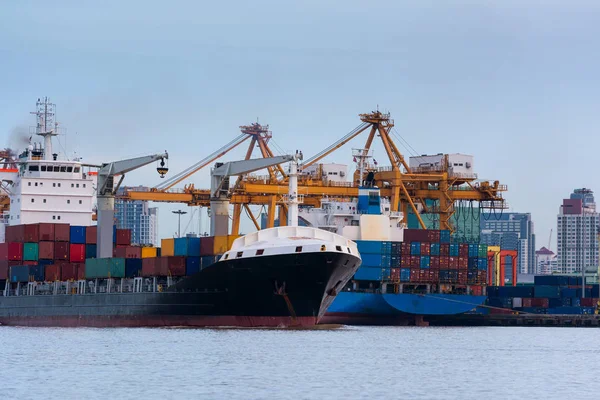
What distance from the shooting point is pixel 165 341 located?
50281 millimetres

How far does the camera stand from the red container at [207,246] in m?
61.6

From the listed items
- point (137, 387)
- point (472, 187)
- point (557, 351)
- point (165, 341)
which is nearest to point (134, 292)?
point (165, 341)

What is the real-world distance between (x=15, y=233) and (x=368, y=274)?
23084 mm

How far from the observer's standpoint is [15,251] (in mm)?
68500

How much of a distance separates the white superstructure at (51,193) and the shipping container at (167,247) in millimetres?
11317

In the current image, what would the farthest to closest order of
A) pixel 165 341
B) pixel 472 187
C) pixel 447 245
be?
1. pixel 472 187
2. pixel 447 245
3. pixel 165 341

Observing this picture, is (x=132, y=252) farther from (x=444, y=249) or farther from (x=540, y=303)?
(x=540, y=303)

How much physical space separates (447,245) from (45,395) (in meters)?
51.1

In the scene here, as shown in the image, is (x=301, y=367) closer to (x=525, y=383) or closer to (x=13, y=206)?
(x=525, y=383)

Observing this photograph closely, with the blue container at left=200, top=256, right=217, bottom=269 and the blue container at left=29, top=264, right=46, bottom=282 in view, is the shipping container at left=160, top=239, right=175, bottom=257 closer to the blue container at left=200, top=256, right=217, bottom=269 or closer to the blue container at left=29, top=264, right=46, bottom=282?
the blue container at left=200, top=256, right=217, bottom=269

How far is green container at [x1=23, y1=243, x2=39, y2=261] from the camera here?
68000 mm

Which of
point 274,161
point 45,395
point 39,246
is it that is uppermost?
point 274,161

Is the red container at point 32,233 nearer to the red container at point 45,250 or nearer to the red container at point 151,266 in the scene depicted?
the red container at point 45,250

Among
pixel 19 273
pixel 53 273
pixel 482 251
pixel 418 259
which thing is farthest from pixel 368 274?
pixel 19 273
